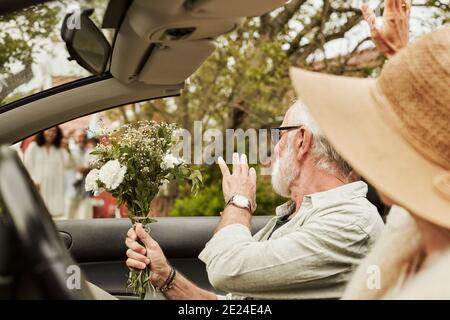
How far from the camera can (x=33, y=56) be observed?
331cm

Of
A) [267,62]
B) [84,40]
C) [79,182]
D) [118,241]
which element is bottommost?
[79,182]

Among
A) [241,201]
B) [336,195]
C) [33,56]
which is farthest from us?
[33,56]

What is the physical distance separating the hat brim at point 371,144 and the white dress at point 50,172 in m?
A: 3.79

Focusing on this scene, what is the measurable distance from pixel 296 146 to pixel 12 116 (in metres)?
0.93

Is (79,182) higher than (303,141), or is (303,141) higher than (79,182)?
(303,141)

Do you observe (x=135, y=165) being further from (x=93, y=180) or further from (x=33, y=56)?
(x=33, y=56)

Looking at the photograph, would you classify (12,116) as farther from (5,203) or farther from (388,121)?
(388,121)

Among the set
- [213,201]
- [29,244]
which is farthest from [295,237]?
[213,201]

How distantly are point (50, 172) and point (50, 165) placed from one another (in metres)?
0.05

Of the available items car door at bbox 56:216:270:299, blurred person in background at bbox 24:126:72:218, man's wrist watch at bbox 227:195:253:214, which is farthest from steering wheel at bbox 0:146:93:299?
blurred person in background at bbox 24:126:72:218

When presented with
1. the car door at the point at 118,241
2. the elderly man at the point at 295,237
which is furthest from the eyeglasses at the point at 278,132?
the car door at the point at 118,241

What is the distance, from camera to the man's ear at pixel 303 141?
8.32ft

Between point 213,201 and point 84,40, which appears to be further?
point 213,201
